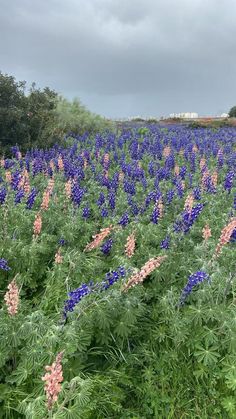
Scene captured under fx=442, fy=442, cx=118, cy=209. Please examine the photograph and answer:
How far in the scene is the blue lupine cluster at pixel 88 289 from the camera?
11.5 ft

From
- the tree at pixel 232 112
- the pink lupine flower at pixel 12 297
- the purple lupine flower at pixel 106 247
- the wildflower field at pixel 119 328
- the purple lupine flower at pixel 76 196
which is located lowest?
the wildflower field at pixel 119 328

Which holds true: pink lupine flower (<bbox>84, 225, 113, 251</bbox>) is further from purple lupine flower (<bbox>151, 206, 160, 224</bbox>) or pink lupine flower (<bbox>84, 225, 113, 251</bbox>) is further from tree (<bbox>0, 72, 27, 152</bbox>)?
tree (<bbox>0, 72, 27, 152</bbox>)

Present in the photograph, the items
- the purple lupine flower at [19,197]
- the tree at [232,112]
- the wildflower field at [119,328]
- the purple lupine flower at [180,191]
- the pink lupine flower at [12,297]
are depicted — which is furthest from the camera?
the tree at [232,112]

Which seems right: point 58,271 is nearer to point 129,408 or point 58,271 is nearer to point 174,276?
point 174,276

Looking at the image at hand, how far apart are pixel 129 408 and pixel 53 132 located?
12602 mm

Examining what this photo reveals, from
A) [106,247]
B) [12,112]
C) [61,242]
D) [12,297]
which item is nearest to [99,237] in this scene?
[106,247]

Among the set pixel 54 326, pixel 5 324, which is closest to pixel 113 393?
pixel 54 326

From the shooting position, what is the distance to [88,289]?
357 centimetres

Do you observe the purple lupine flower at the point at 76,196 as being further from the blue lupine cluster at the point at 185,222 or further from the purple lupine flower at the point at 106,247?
the blue lupine cluster at the point at 185,222

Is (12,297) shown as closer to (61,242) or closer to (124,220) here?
(61,242)

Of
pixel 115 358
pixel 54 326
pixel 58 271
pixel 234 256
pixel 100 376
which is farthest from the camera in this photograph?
pixel 234 256

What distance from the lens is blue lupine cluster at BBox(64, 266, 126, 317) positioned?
A: 351 cm

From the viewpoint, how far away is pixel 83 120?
792 inches

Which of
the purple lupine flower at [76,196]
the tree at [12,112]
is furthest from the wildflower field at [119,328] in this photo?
the tree at [12,112]
